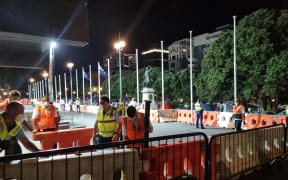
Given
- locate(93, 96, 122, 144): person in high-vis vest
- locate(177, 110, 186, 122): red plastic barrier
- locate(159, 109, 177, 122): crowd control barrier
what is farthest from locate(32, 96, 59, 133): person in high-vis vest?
locate(177, 110, 186, 122): red plastic barrier

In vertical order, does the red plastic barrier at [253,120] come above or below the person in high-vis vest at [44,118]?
below

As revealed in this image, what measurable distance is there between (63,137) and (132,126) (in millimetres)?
3177

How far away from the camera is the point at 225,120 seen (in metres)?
15.4

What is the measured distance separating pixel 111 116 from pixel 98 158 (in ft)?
6.52

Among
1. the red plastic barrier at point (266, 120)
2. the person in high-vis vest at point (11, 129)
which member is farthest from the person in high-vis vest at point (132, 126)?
the red plastic barrier at point (266, 120)

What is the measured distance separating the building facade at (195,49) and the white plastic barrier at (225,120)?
4644 centimetres

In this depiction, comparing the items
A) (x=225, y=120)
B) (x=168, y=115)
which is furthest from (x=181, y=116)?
(x=225, y=120)

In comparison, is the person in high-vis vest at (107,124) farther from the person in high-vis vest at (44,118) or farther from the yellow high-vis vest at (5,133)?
the person in high-vis vest at (44,118)

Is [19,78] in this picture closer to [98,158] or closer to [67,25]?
[67,25]

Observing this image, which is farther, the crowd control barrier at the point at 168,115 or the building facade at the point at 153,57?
the building facade at the point at 153,57

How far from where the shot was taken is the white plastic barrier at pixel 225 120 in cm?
1490

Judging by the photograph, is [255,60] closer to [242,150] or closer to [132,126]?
[242,150]

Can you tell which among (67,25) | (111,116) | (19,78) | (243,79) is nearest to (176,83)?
(243,79)

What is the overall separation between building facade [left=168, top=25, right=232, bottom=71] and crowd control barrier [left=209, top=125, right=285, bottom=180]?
5489 centimetres
